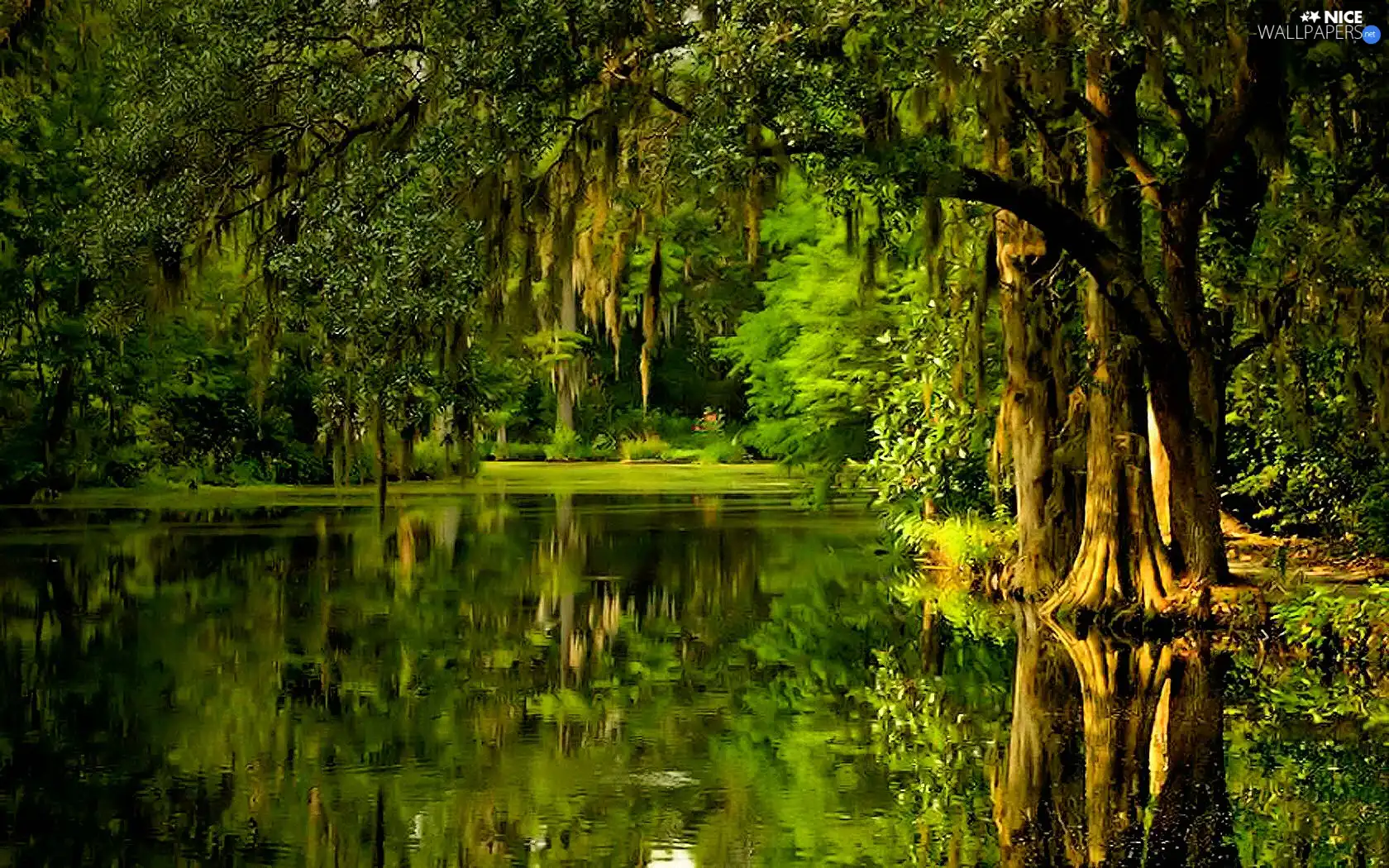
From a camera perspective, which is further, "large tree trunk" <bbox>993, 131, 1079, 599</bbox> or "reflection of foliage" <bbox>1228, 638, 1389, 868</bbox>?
"large tree trunk" <bbox>993, 131, 1079, 599</bbox>

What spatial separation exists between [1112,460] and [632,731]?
5996mm

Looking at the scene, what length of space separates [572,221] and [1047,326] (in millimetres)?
4197

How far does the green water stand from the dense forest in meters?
2.00

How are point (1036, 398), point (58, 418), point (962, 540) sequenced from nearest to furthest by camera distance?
point (1036, 398) < point (962, 540) < point (58, 418)

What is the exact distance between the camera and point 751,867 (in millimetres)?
7051

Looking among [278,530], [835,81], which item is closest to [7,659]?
[835,81]

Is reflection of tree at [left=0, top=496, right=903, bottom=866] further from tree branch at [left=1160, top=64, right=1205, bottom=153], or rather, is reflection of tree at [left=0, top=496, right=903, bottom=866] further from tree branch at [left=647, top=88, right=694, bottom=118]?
tree branch at [left=1160, top=64, right=1205, bottom=153]

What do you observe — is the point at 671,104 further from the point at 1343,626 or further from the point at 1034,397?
the point at 1343,626

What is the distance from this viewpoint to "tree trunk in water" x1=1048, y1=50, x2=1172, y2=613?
1502 centimetres

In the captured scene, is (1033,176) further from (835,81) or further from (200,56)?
(200,56)

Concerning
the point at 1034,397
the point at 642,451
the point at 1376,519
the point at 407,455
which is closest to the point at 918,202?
the point at 1034,397

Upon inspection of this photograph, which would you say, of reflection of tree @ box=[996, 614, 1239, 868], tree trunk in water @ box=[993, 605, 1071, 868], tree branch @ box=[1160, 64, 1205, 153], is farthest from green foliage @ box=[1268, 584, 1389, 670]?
tree branch @ box=[1160, 64, 1205, 153]

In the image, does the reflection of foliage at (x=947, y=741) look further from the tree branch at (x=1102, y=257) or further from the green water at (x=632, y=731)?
the tree branch at (x=1102, y=257)

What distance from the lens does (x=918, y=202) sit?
14.3 meters
